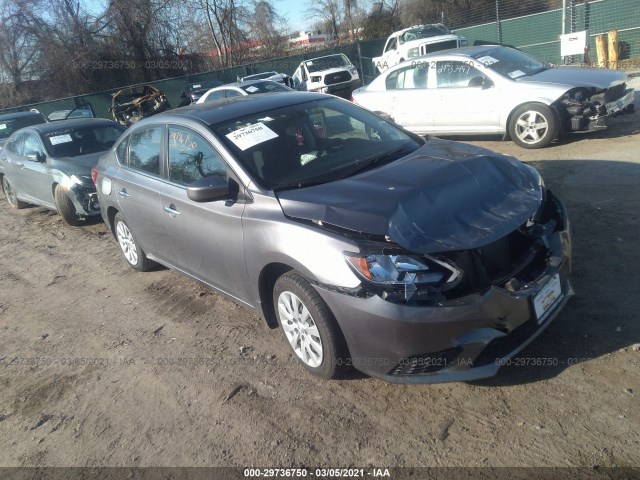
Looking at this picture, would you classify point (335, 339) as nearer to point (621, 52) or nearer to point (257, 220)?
point (257, 220)

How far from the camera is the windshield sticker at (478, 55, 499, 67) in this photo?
28.7 ft

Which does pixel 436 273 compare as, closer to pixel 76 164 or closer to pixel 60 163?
pixel 76 164

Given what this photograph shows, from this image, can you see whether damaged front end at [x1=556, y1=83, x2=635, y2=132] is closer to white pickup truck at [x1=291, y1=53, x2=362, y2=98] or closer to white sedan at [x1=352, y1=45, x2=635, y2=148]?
white sedan at [x1=352, y1=45, x2=635, y2=148]

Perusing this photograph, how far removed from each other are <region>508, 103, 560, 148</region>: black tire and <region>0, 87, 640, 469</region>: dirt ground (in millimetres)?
2736

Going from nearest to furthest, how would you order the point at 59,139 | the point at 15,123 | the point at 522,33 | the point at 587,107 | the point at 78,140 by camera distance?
the point at 587,107
the point at 59,139
the point at 78,140
the point at 15,123
the point at 522,33

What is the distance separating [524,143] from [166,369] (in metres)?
6.57

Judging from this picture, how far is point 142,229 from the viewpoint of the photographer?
5188mm

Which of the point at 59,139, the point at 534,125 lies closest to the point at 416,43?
the point at 534,125

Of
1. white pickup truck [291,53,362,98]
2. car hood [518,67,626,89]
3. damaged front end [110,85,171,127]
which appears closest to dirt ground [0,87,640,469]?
car hood [518,67,626,89]

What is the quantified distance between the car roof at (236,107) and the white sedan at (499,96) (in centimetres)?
368

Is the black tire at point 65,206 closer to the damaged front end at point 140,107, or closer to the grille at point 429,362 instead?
the grille at point 429,362

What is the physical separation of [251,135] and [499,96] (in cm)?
571

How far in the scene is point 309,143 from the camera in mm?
4207

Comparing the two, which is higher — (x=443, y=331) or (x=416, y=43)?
(x=416, y=43)
